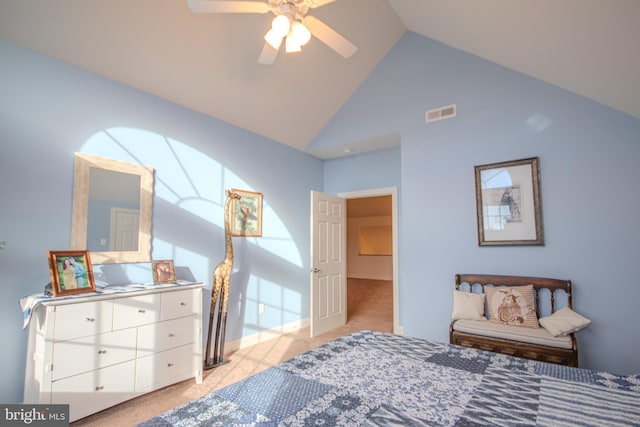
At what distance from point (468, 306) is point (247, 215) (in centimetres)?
259

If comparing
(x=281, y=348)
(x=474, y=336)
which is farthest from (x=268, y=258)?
(x=474, y=336)

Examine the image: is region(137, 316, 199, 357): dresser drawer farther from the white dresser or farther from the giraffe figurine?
the giraffe figurine

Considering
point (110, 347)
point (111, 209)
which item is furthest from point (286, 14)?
point (110, 347)

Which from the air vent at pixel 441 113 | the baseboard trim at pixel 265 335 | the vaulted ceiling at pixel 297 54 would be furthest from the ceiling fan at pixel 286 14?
the baseboard trim at pixel 265 335

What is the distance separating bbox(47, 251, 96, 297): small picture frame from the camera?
2.15m

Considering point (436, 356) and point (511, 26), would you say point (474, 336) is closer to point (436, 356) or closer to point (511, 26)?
point (436, 356)

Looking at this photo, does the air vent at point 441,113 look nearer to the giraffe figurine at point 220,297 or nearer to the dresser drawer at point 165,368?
the giraffe figurine at point 220,297

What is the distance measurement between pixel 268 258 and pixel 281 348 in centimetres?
109

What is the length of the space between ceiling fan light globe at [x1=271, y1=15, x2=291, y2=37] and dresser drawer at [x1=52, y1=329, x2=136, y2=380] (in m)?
2.34

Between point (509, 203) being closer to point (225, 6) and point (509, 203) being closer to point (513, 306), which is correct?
point (513, 306)

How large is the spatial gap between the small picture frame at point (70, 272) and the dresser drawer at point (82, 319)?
5.5 inches

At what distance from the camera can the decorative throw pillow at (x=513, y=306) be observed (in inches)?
110

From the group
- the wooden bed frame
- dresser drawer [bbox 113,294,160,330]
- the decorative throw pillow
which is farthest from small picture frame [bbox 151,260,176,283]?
the decorative throw pillow

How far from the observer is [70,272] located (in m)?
2.25
